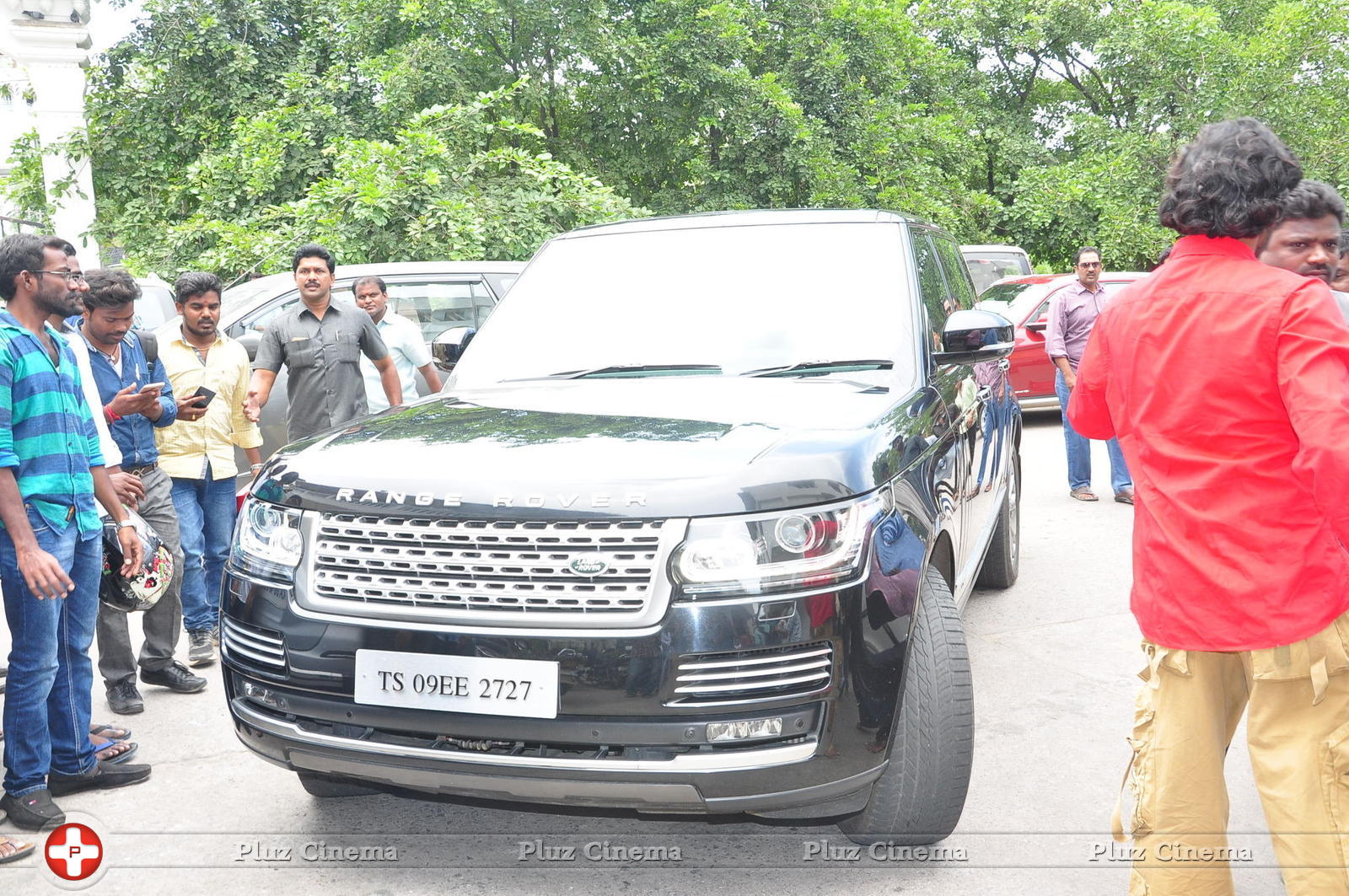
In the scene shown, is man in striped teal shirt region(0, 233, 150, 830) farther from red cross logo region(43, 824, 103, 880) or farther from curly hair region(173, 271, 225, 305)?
curly hair region(173, 271, 225, 305)

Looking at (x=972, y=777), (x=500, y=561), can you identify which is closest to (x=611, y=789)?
(x=500, y=561)

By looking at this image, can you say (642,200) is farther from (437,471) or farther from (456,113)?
(437,471)

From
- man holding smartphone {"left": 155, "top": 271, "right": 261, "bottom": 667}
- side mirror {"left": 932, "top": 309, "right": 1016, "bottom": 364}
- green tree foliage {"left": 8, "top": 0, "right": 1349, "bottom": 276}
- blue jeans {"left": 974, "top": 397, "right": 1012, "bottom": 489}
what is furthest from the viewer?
green tree foliage {"left": 8, "top": 0, "right": 1349, "bottom": 276}

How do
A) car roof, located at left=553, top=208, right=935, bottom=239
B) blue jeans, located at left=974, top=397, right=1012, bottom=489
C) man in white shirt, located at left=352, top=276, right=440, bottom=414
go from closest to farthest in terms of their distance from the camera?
car roof, located at left=553, top=208, right=935, bottom=239
blue jeans, located at left=974, top=397, right=1012, bottom=489
man in white shirt, located at left=352, top=276, right=440, bottom=414

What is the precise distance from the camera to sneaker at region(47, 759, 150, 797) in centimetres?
374

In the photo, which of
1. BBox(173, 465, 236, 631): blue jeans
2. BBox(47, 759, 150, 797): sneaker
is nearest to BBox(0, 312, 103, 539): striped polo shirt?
BBox(47, 759, 150, 797): sneaker

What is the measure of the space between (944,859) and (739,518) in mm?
1228

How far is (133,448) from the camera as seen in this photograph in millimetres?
4785

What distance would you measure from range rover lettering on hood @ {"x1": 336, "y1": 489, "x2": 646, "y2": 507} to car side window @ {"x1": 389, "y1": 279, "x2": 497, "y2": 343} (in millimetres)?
6064

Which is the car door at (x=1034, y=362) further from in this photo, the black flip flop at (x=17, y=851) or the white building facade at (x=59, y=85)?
the black flip flop at (x=17, y=851)

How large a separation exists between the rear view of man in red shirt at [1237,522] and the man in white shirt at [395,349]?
5.07 metres

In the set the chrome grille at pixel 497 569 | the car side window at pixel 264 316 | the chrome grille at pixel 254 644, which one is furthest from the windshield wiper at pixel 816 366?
the car side window at pixel 264 316

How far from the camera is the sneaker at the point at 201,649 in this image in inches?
209

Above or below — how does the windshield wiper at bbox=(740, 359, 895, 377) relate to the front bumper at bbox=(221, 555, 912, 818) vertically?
above
